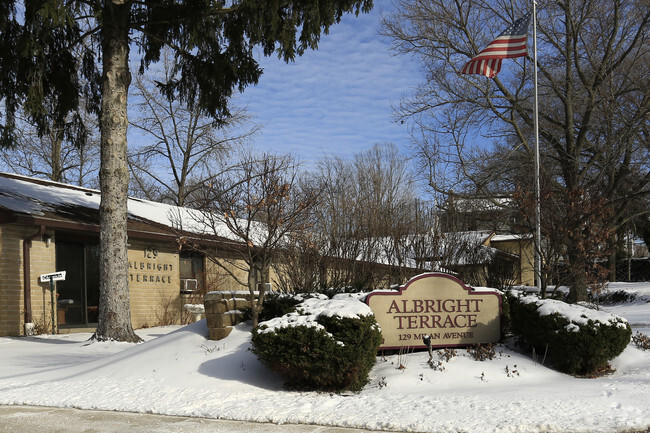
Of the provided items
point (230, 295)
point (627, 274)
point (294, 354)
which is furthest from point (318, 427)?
point (627, 274)

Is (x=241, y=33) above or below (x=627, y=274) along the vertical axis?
above

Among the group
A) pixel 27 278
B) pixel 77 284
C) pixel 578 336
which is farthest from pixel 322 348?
pixel 77 284

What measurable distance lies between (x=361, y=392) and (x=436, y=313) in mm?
2127

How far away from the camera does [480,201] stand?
23.3 metres

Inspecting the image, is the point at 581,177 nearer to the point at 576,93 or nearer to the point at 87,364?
the point at 576,93

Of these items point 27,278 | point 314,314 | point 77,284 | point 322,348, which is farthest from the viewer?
point 77,284

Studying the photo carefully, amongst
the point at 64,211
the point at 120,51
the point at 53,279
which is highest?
the point at 120,51

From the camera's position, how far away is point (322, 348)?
23.9ft

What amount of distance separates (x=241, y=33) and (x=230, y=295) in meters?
7.34

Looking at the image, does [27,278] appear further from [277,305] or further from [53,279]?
[277,305]

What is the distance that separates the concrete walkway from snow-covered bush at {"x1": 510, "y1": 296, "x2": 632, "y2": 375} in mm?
3807

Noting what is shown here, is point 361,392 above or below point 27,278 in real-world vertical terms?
below

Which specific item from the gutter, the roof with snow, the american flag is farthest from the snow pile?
the american flag

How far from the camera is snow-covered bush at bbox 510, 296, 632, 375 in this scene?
26.7 ft
